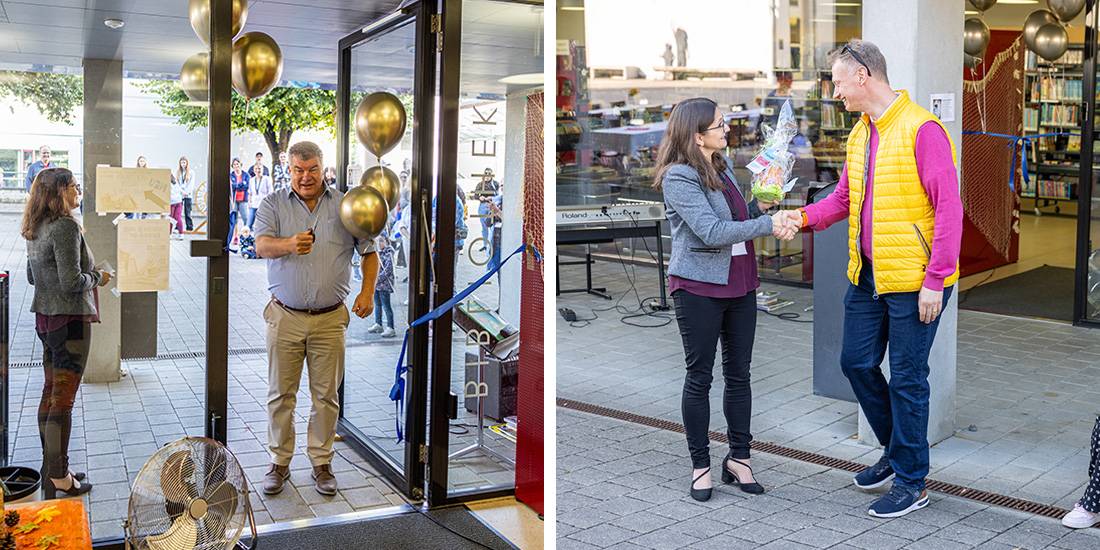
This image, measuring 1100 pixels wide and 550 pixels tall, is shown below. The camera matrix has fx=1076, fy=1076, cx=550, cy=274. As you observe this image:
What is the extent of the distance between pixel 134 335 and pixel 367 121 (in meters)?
1.27

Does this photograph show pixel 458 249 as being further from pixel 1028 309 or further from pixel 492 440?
pixel 1028 309

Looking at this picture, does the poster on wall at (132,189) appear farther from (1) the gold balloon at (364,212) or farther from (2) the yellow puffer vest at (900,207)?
(2) the yellow puffer vest at (900,207)

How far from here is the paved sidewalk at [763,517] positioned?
11.3 feet

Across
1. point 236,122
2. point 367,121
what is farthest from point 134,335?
point 367,121

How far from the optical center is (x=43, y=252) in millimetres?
→ 3662

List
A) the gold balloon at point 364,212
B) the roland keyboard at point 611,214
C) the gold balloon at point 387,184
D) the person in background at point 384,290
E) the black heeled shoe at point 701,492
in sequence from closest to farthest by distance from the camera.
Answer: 1. the black heeled shoe at point 701,492
2. the gold balloon at point 364,212
3. the gold balloon at point 387,184
4. the person in background at point 384,290
5. the roland keyboard at point 611,214

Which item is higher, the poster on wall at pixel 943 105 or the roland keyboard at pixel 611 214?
the poster on wall at pixel 943 105

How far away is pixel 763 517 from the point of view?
12.1ft

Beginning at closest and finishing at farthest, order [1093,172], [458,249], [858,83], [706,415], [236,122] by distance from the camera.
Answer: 1. [858,83]
2. [706,415]
3. [236,122]
4. [458,249]
5. [1093,172]

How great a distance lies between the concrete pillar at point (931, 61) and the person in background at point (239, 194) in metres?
2.51

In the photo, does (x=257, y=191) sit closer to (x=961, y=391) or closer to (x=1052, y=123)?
(x=961, y=391)

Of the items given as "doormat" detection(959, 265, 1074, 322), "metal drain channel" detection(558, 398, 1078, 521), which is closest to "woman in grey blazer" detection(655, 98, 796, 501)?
"metal drain channel" detection(558, 398, 1078, 521)

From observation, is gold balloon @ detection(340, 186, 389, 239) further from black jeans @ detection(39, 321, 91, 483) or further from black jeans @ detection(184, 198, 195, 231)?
black jeans @ detection(39, 321, 91, 483)

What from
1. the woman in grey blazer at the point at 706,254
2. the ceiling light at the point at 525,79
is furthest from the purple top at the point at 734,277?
the ceiling light at the point at 525,79
